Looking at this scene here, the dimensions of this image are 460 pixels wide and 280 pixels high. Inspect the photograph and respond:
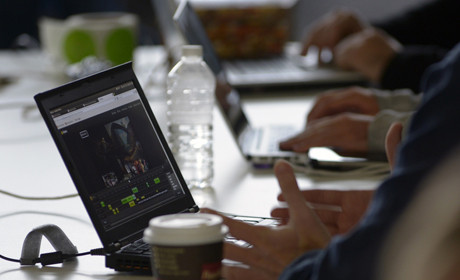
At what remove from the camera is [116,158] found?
95 cm

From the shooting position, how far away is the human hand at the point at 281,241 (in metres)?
0.82

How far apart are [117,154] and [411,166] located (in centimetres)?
47

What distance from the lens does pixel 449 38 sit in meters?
2.77

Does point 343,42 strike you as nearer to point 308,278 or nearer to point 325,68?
point 325,68

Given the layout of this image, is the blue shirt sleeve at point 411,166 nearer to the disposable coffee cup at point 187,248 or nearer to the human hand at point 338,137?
the disposable coffee cup at point 187,248

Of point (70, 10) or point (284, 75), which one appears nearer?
point (284, 75)

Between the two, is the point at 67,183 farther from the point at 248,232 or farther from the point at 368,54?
the point at 368,54

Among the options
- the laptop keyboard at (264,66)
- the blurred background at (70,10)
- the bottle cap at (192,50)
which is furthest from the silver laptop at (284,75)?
the blurred background at (70,10)

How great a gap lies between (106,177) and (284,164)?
233 millimetres

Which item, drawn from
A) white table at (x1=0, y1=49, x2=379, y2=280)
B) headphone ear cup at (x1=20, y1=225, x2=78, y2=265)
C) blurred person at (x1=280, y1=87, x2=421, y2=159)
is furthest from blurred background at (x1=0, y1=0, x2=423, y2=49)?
headphone ear cup at (x1=20, y1=225, x2=78, y2=265)

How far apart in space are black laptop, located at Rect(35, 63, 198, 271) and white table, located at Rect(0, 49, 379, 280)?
0.06m

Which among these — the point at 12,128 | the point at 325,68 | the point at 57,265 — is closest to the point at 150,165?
the point at 57,265

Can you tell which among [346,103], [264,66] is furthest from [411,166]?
[264,66]

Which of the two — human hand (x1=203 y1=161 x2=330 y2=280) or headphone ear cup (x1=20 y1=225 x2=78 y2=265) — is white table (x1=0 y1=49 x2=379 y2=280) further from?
human hand (x1=203 y1=161 x2=330 y2=280)
